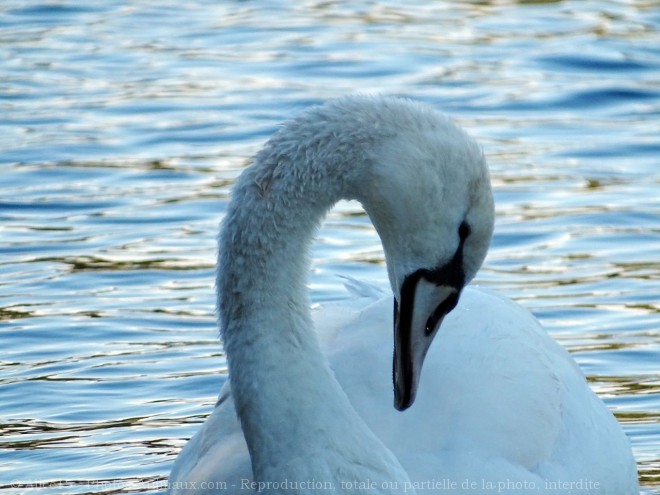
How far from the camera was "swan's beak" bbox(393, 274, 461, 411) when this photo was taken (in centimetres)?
451

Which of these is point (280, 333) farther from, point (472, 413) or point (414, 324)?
point (472, 413)

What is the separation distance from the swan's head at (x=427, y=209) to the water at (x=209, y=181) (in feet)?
6.85

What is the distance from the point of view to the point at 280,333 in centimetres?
461

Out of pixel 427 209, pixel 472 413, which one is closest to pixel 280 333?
pixel 427 209

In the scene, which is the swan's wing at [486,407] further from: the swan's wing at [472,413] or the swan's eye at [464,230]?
the swan's eye at [464,230]

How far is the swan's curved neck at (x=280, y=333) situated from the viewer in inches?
178

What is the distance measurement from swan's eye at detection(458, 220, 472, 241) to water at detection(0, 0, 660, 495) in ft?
7.43

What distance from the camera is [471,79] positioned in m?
12.3

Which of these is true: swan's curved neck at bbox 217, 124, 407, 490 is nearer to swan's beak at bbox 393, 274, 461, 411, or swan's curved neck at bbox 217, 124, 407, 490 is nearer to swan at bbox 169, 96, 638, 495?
swan at bbox 169, 96, 638, 495

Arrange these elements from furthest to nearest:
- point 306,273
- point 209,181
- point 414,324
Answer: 1. point 209,181
2. point 306,273
3. point 414,324

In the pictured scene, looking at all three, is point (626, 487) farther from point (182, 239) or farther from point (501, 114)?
point (501, 114)

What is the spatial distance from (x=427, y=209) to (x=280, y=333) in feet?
1.92

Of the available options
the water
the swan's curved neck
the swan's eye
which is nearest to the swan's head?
the swan's eye

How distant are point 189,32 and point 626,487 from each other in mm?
8641
